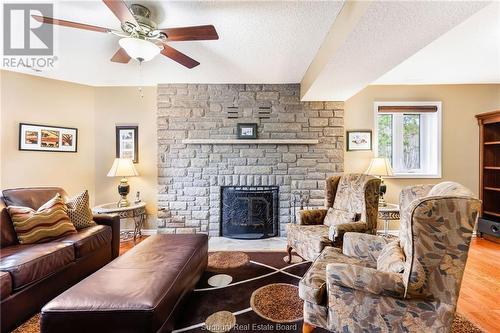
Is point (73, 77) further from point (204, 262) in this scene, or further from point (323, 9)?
point (323, 9)

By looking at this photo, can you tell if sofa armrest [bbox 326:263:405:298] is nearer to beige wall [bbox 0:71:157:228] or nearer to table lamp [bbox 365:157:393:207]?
table lamp [bbox 365:157:393:207]

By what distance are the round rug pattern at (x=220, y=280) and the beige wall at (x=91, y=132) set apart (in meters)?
1.84

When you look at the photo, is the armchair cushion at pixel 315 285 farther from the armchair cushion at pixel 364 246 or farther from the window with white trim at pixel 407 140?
the window with white trim at pixel 407 140

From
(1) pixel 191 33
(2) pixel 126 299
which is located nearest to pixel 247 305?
(2) pixel 126 299

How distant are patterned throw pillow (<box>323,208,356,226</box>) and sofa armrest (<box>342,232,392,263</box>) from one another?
58 cm

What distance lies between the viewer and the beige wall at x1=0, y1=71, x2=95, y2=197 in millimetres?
3031

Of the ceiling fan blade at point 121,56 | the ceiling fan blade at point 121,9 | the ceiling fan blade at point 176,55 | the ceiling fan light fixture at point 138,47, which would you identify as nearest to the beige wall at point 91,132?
the ceiling fan blade at point 121,56

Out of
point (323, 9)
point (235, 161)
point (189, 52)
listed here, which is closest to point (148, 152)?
point (235, 161)

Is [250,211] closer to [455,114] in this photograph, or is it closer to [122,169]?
[122,169]

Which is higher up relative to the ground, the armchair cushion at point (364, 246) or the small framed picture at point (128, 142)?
the small framed picture at point (128, 142)

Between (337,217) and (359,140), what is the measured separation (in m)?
1.59

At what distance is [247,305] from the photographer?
1.83 meters

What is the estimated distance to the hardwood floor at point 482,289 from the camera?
174 cm

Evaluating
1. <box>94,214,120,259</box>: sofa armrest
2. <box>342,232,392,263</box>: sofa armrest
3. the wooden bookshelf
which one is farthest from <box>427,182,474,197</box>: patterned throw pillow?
the wooden bookshelf
